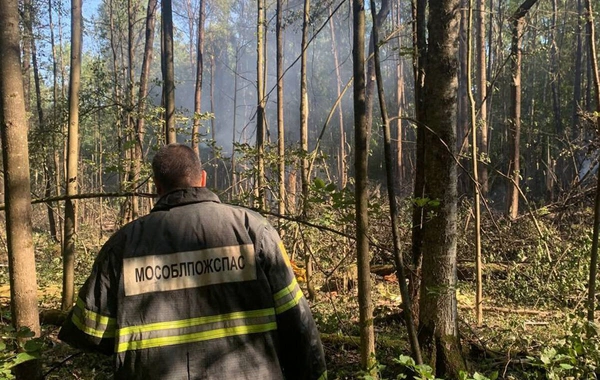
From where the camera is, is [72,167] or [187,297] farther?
[72,167]

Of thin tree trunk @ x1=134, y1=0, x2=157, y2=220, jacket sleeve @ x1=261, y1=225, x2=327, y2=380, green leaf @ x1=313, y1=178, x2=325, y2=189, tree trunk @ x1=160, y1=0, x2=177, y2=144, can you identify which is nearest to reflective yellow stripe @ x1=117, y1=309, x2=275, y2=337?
jacket sleeve @ x1=261, y1=225, x2=327, y2=380

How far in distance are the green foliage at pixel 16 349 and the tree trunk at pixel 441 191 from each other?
2.61 metres

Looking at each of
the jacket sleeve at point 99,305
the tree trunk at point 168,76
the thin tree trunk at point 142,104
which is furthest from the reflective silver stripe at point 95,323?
the thin tree trunk at point 142,104

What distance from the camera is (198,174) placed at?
190cm

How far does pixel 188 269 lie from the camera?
1.77m

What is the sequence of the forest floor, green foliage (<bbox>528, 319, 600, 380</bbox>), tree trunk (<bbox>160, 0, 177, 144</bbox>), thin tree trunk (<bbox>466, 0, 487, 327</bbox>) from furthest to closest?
tree trunk (<bbox>160, 0, 177, 144</bbox>) → thin tree trunk (<bbox>466, 0, 487, 327</bbox>) → the forest floor → green foliage (<bbox>528, 319, 600, 380</bbox>)

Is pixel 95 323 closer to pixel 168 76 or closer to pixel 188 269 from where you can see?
pixel 188 269

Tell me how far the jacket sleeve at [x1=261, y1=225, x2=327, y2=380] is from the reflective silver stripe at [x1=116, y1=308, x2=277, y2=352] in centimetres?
11

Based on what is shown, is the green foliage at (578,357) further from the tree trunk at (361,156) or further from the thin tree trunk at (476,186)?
the thin tree trunk at (476,186)

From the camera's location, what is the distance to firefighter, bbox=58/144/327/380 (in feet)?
5.68

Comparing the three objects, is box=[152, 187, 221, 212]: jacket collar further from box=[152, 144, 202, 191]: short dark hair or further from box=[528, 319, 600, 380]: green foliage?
box=[528, 319, 600, 380]: green foliage

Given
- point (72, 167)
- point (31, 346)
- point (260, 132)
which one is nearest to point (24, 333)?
point (31, 346)

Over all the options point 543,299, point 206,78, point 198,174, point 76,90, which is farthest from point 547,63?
point 206,78

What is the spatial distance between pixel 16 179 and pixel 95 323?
1125 millimetres
